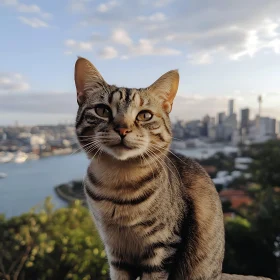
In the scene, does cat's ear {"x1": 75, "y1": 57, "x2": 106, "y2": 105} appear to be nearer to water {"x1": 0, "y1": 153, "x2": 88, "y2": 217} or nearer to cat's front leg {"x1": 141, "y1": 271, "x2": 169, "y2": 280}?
cat's front leg {"x1": 141, "y1": 271, "x2": 169, "y2": 280}

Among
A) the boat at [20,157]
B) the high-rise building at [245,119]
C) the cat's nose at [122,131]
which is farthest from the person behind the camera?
the high-rise building at [245,119]

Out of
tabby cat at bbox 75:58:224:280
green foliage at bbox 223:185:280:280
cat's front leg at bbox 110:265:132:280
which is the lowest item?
green foliage at bbox 223:185:280:280

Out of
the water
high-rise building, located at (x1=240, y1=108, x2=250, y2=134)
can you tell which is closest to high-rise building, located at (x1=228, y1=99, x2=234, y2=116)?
high-rise building, located at (x1=240, y1=108, x2=250, y2=134)

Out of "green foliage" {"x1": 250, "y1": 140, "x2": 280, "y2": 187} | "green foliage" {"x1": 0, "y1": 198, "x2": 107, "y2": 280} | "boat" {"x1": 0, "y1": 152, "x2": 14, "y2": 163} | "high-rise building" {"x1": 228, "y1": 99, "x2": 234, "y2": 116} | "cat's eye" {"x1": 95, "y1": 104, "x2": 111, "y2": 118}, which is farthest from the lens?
"high-rise building" {"x1": 228, "y1": 99, "x2": 234, "y2": 116}

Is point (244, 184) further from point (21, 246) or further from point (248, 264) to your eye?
point (21, 246)

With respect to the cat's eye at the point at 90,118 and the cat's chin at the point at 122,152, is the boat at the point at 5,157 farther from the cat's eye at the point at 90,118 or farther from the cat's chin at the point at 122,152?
the cat's chin at the point at 122,152

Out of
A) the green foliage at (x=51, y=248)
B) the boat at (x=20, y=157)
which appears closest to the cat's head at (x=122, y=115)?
the green foliage at (x=51, y=248)

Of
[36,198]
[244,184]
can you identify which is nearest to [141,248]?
[36,198]
